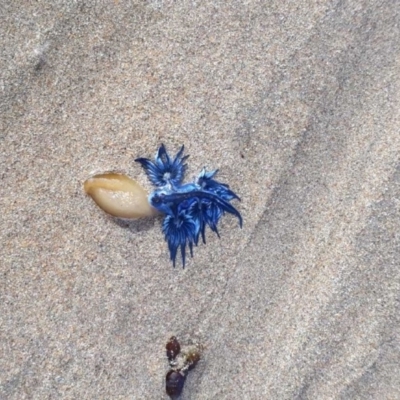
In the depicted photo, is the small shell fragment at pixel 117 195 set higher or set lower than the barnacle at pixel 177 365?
higher

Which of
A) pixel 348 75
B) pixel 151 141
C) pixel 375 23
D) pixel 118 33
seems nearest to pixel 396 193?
pixel 348 75

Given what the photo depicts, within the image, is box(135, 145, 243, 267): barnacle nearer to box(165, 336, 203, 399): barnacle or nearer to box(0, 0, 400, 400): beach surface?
box(0, 0, 400, 400): beach surface

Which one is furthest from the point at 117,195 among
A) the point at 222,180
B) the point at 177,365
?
the point at 177,365

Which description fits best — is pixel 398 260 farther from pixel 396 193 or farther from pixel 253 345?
pixel 253 345

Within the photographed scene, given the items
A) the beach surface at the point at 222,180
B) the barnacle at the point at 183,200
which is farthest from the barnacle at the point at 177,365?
the barnacle at the point at 183,200

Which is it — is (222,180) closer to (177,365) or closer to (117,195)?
(117,195)

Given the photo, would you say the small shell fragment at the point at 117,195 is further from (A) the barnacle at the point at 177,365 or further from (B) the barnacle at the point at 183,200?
(A) the barnacle at the point at 177,365

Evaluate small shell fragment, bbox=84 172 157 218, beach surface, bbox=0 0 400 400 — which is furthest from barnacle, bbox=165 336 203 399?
small shell fragment, bbox=84 172 157 218
